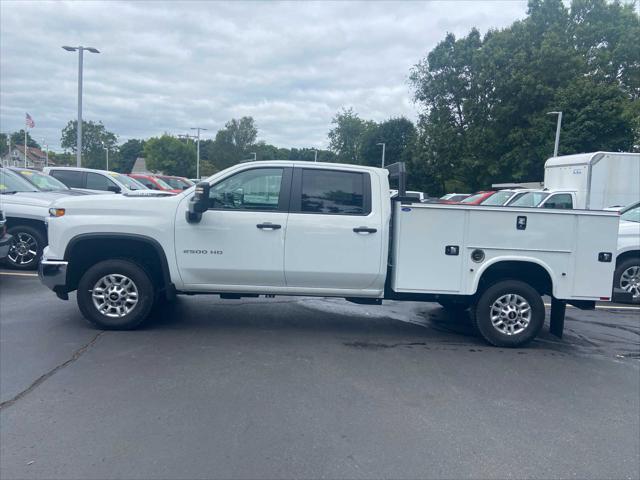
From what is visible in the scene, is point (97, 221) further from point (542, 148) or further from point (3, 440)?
point (542, 148)

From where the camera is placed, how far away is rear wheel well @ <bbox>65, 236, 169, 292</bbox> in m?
6.57

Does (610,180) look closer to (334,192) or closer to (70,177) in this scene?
(334,192)

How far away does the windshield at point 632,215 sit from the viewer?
1002 cm

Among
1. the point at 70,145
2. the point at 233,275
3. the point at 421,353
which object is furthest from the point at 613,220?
the point at 70,145

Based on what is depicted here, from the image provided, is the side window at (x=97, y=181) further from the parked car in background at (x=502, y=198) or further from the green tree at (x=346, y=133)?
the green tree at (x=346, y=133)

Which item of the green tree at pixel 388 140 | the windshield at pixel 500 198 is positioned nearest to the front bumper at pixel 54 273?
the windshield at pixel 500 198

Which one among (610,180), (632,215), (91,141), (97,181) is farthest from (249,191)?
(91,141)

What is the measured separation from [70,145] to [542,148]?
52.3 metres

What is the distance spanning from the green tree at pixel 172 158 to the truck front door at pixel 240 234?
62.1 meters

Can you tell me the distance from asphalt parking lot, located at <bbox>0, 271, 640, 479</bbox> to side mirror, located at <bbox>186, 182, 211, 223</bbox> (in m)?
1.39

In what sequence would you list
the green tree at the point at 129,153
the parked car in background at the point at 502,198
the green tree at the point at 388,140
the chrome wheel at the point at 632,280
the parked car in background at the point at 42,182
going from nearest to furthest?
1. the chrome wheel at the point at 632,280
2. the parked car in background at the point at 42,182
3. the parked car in background at the point at 502,198
4. the green tree at the point at 388,140
5. the green tree at the point at 129,153

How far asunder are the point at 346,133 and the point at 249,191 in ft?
196

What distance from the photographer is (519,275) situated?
6.93 m

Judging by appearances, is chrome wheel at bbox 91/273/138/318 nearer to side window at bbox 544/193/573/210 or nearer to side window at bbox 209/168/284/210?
side window at bbox 209/168/284/210
